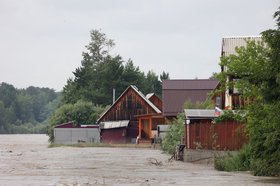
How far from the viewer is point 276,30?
2098 centimetres

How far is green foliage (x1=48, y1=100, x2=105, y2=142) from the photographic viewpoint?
87.7 m

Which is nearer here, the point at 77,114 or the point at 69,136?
the point at 69,136

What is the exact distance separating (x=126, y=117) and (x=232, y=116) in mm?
48174

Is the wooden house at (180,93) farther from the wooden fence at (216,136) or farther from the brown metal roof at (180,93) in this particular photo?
the wooden fence at (216,136)

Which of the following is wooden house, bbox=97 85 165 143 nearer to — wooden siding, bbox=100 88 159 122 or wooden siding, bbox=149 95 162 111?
wooden siding, bbox=100 88 159 122

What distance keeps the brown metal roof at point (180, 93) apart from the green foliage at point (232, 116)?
3386 cm

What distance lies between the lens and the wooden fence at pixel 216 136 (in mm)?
33219

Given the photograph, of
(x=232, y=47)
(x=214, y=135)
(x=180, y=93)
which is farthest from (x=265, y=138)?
(x=180, y=93)

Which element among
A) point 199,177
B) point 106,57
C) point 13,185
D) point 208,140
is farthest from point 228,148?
point 106,57

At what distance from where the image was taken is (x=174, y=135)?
44.7 m

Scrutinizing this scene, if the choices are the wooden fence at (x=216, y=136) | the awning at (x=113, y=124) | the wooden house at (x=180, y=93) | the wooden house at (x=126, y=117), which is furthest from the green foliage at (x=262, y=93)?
the awning at (x=113, y=124)

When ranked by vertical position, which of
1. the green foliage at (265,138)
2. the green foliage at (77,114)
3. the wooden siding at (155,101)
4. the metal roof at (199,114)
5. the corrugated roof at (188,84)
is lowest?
the green foliage at (265,138)

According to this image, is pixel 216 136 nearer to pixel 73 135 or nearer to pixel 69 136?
pixel 73 135

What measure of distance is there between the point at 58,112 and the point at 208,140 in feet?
188
